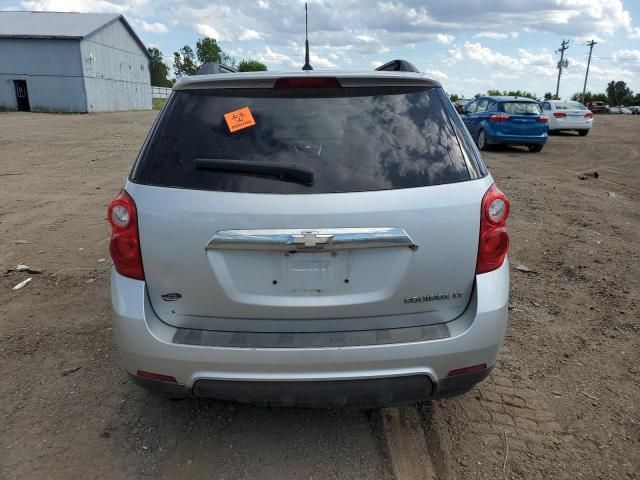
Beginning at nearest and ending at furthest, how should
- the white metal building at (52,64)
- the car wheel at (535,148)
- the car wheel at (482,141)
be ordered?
the car wheel at (482,141) → the car wheel at (535,148) → the white metal building at (52,64)

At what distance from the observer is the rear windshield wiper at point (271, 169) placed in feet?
7.03

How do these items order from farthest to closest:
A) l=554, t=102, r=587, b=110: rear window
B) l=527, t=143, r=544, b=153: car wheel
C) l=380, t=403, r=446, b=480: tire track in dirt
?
l=554, t=102, r=587, b=110: rear window
l=527, t=143, r=544, b=153: car wheel
l=380, t=403, r=446, b=480: tire track in dirt

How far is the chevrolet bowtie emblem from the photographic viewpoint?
2.06 metres

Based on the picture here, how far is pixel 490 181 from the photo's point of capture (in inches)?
92.8

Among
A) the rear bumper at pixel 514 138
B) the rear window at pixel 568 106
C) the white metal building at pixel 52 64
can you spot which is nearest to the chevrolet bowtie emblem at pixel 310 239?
the rear bumper at pixel 514 138

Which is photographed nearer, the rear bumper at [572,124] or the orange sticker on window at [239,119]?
the orange sticker on window at [239,119]

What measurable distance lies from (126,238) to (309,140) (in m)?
0.93

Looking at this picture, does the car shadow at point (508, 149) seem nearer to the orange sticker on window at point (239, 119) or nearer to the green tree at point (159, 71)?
the orange sticker on window at point (239, 119)

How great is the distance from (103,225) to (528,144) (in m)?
12.9

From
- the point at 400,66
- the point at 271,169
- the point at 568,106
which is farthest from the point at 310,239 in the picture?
the point at 568,106

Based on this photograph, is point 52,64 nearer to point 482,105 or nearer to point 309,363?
A: point 482,105

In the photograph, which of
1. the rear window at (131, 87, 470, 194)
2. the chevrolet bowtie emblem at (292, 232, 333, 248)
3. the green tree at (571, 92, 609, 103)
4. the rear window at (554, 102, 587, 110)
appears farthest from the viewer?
the green tree at (571, 92, 609, 103)

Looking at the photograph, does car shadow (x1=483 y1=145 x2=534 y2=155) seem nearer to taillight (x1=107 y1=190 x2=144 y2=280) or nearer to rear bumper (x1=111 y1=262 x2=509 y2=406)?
rear bumper (x1=111 y1=262 x2=509 y2=406)

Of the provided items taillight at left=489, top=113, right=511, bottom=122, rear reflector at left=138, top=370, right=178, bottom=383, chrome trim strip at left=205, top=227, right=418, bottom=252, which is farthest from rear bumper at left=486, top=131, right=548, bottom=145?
rear reflector at left=138, top=370, right=178, bottom=383
